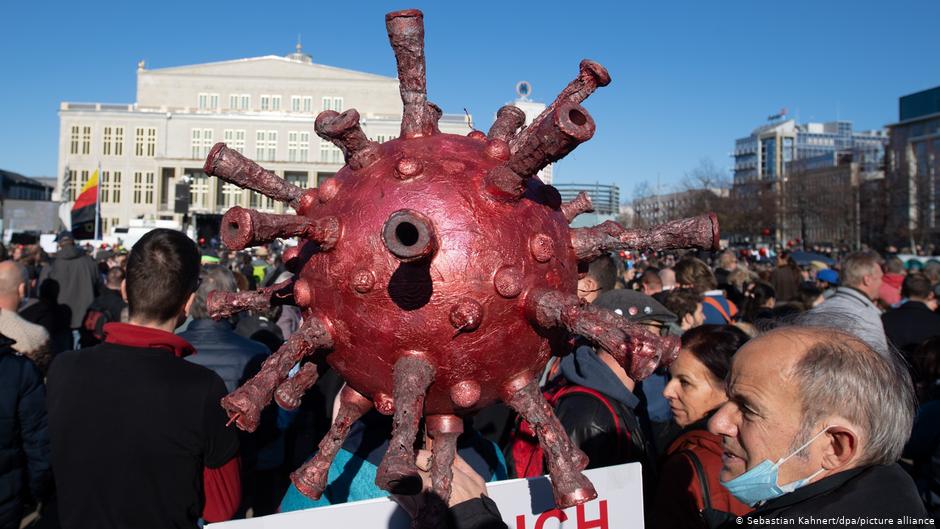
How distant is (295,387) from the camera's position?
238 centimetres

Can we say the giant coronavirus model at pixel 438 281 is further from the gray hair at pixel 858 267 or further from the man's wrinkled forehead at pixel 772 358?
the gray hair at pixel 858 267

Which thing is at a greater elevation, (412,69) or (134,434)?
(412,69)

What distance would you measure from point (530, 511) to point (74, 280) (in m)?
10.3

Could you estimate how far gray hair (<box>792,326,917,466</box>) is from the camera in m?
2.41

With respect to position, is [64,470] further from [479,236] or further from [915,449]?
[915,449]

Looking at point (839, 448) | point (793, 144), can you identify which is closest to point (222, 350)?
point (839, 448)

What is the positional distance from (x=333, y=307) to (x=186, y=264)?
172 cm

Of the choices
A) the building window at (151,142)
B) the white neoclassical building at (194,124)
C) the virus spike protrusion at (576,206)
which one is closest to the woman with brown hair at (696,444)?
the virus spike protrusion at (576,206)

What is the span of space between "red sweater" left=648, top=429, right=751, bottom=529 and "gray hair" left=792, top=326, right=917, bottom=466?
Result: 2.85ft

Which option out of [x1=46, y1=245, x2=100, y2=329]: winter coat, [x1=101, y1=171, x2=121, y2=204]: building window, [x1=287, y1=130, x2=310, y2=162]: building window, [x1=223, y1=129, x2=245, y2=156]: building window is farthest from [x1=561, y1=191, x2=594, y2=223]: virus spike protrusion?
[x1=101, y1=171, x2=121, y2=204]: building window

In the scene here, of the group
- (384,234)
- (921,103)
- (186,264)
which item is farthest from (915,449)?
(921,103)

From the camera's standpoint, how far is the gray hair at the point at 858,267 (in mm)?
7145

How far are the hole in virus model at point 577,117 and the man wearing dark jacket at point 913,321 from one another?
21.1ft

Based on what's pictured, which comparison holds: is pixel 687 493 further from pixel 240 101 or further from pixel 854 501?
pixel 240 101
